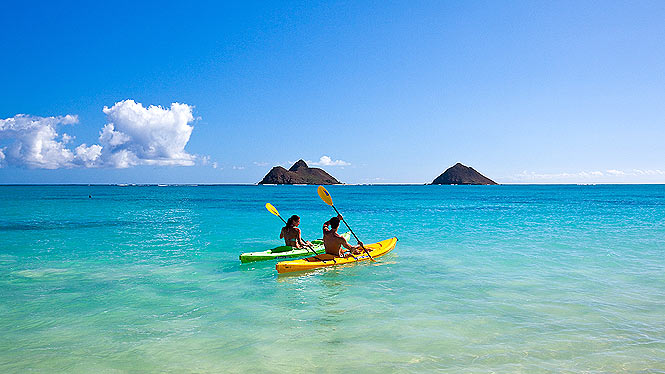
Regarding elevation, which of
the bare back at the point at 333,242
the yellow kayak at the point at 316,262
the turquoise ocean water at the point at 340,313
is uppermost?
the bare back at the point at 333,242

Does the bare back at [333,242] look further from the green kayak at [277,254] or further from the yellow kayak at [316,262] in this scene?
the green kayak at [277,254]

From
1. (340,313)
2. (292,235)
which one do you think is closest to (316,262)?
(292,235)

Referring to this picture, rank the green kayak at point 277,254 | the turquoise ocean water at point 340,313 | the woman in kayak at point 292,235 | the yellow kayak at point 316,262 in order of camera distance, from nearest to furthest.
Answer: the turquoise ocean water at point 340,313, the yellow kayak at point 316,262, the green kayak at point 277,254, the woman in kayak at point 292,235

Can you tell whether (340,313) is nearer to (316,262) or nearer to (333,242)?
(316,262)

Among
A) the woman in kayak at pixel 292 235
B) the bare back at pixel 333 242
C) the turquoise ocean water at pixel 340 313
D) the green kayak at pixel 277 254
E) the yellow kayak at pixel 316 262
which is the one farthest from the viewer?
the woman in kayak at pixel 292 235

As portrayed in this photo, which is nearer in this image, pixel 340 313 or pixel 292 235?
pixel 340 313

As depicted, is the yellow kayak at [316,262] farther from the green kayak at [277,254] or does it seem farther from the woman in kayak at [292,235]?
the woman in kayak at [292,235]

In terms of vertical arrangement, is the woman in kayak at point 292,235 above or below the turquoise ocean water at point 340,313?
above

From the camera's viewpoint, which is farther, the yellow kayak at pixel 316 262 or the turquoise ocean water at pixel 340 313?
the yellow kayak at pixel 316 262

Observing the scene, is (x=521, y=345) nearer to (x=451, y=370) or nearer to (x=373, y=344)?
(x=451, y=370)

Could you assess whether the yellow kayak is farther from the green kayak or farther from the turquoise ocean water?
the green kayak

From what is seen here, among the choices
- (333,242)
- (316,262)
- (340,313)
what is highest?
(333,242)

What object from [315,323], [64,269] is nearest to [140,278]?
[64,269]

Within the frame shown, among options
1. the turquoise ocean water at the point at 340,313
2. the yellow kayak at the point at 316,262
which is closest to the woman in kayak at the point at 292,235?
the turquoise ocean water at the point at 340,313
